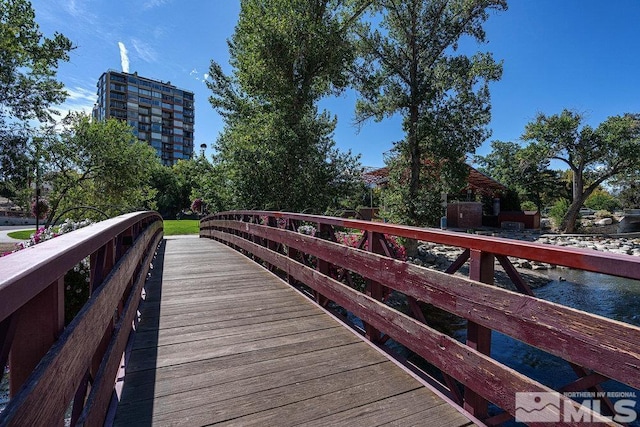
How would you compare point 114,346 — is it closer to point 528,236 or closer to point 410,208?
point 410,208

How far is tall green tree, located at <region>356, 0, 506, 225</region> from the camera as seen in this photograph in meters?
14.7

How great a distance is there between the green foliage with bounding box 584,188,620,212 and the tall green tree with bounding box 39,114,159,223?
46900 mm

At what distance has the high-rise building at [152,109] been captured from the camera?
284 feet

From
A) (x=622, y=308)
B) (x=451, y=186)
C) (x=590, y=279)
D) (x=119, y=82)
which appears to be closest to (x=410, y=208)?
(x=451, y=186)

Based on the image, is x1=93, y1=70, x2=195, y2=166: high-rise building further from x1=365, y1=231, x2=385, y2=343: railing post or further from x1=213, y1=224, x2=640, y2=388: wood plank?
x1=213, y1=224, x2=640, y2=388: wood plank

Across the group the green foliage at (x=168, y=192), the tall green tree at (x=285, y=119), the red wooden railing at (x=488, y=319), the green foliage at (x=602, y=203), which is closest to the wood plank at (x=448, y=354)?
the red wooden railing at (x=488, y=319)

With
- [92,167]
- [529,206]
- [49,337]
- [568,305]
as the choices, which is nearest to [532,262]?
[568,305]

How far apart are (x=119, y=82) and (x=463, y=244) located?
343 ft

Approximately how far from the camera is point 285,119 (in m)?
11.4

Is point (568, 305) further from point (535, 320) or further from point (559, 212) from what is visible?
point (559, 212)

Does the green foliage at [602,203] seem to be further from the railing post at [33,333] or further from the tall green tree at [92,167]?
the railing post at [33,333]

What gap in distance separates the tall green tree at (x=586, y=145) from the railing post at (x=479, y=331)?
83.1 ft

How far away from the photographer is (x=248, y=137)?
10414 mm

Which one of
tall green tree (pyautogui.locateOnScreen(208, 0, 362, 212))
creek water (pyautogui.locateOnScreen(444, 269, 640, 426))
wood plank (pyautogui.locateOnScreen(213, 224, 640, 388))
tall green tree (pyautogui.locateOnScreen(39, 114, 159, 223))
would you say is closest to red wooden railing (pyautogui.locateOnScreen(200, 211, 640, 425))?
wood plank (pyautogui.locateOnScreen(213, 224, 640, 388))
